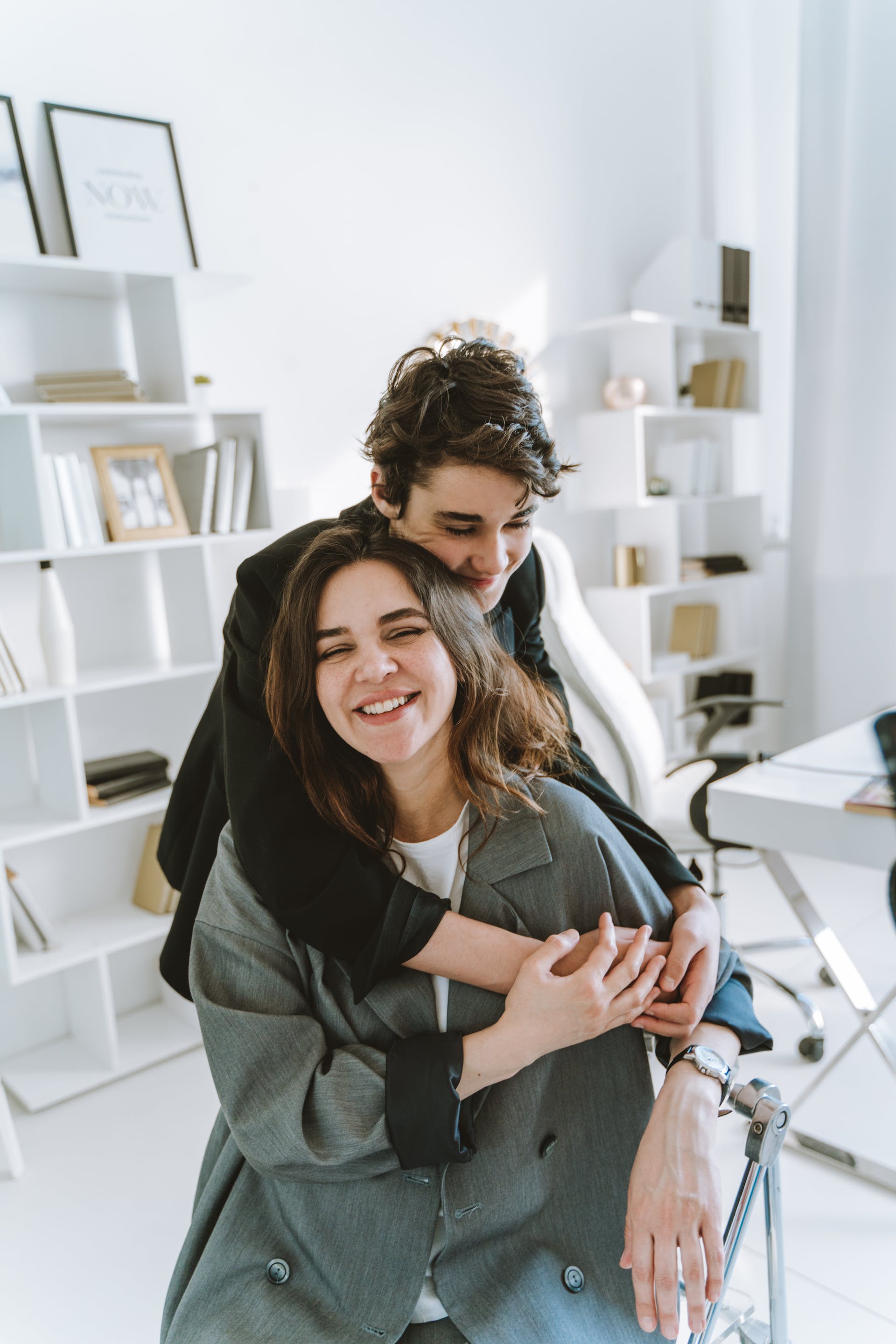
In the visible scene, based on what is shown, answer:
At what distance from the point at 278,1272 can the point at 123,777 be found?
177 centimetres

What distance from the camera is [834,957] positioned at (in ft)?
7.20

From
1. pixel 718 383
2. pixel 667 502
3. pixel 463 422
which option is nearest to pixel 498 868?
pixel 463 422

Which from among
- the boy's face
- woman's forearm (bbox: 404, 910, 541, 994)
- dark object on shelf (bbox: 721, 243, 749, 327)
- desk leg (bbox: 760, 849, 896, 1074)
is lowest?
desk leg (bbox: 760, 849, 896, 1074)

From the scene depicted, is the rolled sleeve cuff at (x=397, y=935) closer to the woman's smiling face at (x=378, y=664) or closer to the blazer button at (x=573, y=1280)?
the woman's smiling face at (x=378, y=664)

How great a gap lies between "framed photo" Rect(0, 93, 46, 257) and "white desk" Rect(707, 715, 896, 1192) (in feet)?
6.78

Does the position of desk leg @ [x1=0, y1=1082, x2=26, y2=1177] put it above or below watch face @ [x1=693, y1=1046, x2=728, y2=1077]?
below

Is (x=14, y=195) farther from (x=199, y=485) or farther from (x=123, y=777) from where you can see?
(x=123, y=777)

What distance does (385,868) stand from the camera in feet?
3.94

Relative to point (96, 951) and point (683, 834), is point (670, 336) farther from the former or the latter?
point (96, 951)

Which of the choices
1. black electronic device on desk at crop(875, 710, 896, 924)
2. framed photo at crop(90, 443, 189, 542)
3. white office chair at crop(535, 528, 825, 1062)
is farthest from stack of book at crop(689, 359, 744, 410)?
black electronic device on desk at crop(875, 710, 896, 924)

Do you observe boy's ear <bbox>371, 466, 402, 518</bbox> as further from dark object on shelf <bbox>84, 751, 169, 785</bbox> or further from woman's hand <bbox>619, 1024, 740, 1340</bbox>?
dark object on shelf <bbox>84, 751, 169, 785</bbox>

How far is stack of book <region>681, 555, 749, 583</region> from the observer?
4.23 meters

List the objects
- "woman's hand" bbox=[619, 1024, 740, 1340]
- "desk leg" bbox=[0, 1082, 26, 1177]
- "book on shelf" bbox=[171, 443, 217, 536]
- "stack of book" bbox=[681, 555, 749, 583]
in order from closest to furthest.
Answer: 1. "woman's hand" bbox=[619, 1024, 740, 1340]
2. "desk leg" bbox=[0, 1082, 26, 1177]
3. "book on shelf" bbox=[171, 443, 217, 536]
4. "stack of book" bbox=[681, 555, 749, 583]

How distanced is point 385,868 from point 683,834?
5.40ft
